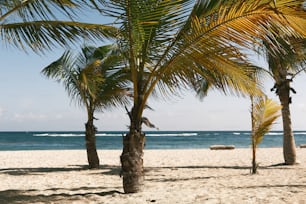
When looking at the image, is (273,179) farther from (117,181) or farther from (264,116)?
(117,181)

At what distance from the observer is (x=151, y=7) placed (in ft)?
18.3

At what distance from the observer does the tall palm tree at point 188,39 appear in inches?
187

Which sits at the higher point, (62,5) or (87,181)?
(62,5)

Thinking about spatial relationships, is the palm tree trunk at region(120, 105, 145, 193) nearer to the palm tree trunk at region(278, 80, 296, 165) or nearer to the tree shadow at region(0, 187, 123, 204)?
the tree shadow at region(0, 187, 123, 204)

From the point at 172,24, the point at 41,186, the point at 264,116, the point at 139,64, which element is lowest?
the point at 41,186

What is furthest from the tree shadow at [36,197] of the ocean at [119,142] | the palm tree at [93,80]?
the ocean at [119,142]

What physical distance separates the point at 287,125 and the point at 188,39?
777cm

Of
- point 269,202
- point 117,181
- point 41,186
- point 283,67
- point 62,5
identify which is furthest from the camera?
point 283,67

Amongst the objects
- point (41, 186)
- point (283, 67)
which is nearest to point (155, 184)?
point (41, 186)

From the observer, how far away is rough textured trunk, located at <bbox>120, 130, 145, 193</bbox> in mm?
6605

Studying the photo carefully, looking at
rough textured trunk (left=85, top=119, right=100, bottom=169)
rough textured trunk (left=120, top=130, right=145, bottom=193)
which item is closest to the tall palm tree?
rough textured trunk (left=120, top=130, right=145, bottom=193)

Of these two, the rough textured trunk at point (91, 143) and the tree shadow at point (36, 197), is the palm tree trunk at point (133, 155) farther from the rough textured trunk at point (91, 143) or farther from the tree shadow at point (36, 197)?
the rough textured trunk at point (91, 143)

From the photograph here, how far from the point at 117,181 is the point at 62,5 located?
506cm

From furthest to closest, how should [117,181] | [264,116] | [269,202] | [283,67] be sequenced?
[283,67] < [264,116] < [117,181] < [269,202]
